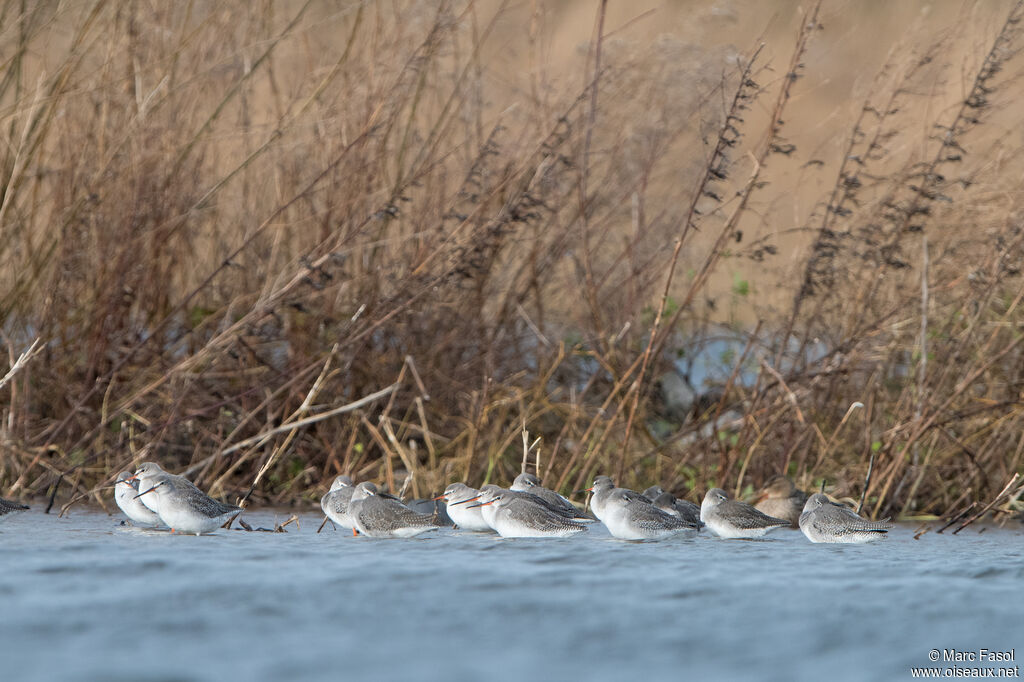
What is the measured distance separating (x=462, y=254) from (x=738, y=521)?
6.23 ft

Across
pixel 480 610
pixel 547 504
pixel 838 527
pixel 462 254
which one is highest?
pixel 462 254

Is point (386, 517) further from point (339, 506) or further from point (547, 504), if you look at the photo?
point (547, 504)

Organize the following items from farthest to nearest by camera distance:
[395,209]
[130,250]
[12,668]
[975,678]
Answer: [130,250] → [395,209] → [975,678] → [12,668]

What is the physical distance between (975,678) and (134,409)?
4682 mm

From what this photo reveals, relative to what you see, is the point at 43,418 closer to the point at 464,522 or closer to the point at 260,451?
the point at 260,451

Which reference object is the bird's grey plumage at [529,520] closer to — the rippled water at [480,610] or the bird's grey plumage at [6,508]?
the rippled water at [480,610]

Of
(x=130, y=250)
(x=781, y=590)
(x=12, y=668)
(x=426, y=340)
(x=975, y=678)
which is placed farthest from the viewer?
(x=426, y=340)

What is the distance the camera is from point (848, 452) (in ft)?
20.6

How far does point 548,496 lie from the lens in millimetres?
5043

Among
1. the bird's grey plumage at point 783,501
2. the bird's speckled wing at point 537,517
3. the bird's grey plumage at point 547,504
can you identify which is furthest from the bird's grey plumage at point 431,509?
the bird's grey plumage at point 783,501

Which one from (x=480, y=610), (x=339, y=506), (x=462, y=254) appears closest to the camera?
(x=480, y=610)

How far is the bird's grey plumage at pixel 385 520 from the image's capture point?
478 centimetres

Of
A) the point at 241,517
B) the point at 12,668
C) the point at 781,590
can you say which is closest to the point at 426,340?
the point at 241,517

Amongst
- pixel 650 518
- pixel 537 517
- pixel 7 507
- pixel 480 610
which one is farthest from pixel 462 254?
pixel 480 610
